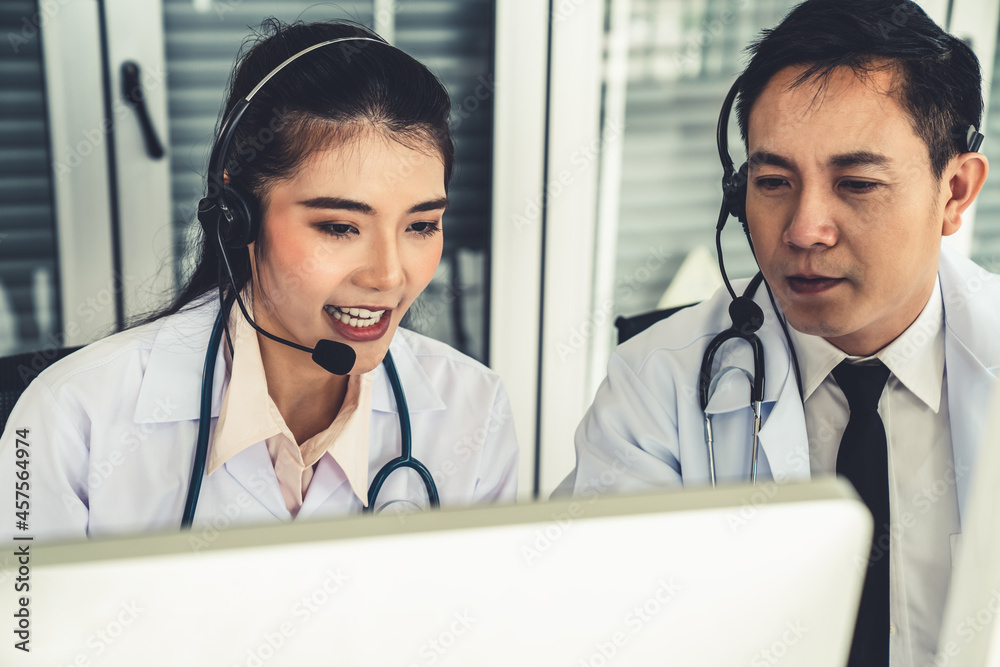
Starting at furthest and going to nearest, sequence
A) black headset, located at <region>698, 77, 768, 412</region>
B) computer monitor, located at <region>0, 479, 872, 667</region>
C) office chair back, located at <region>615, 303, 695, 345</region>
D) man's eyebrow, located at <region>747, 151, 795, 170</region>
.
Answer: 1. office chair back, located at <region>615, 303, 695, 345</region>
2. black headset, located at <region>698, 77, 768, 412</region>
3. man's eyebrow, located at <region>747, 151, 795, 170</region>
4. computer monitor, located at <region>0, 479, 872, 667</region>


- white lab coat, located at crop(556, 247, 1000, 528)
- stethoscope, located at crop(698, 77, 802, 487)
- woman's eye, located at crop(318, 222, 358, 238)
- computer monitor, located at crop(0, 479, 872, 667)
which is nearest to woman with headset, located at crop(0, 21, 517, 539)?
woman's eye, located at crop(318, 222, 358, 238)

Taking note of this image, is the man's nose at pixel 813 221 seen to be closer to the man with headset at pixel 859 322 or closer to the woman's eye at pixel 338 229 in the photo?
the man with headset at pixel 859 322

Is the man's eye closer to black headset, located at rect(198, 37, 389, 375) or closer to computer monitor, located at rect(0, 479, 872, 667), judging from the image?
black headset, located at rect(198, 37, 389, 375)

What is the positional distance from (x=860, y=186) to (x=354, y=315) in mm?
730

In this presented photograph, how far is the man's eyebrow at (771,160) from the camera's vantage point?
1091 mm

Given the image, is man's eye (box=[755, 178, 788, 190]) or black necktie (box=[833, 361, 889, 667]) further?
man's eye (box=[755, 178, 788, 190])

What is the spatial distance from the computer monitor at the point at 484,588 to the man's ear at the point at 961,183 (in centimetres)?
88

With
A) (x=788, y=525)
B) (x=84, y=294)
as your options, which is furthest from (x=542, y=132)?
(x=788, y=525)

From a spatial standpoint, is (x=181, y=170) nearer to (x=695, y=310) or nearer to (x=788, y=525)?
(x=695, y=310)

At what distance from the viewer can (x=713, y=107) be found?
7.27 feet

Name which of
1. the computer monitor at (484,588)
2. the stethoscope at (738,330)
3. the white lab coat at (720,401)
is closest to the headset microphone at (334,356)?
the white lab coat at (720,401)

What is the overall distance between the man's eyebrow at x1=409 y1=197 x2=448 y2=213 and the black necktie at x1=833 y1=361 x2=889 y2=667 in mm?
640

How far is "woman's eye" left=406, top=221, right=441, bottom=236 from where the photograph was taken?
114cm

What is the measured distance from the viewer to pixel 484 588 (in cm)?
42
